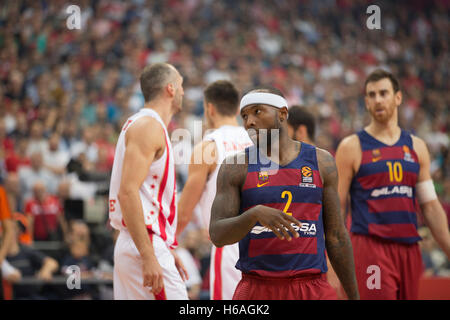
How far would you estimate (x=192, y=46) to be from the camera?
16.4 m

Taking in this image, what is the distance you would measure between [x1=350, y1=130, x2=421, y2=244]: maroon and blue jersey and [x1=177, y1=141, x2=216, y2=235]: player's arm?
4.47 ft

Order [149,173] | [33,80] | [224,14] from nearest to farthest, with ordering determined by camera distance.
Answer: [149,173], [33,80], [224,14]

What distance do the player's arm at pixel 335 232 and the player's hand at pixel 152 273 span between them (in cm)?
128

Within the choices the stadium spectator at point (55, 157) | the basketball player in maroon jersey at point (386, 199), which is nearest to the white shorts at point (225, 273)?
the basketball player in maroon jersey at point (386, 199)

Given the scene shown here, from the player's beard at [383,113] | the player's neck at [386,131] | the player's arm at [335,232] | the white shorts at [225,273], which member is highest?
the player's beard at [383,113]

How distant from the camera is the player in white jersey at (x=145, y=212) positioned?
422 centimetres

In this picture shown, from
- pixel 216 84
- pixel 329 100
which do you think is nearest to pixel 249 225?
pixel 216 84

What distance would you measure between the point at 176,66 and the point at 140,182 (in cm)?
1028

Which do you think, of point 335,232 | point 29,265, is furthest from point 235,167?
point 29,265

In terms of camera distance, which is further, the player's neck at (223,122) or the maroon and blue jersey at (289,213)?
the player's neck at (223,122)

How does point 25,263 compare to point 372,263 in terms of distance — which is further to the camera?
point 25,263

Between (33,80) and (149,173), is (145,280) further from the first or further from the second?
(33,80)

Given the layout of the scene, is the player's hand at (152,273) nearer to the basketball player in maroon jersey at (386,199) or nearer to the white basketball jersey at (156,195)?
the white basketball jersey at (156,195)
